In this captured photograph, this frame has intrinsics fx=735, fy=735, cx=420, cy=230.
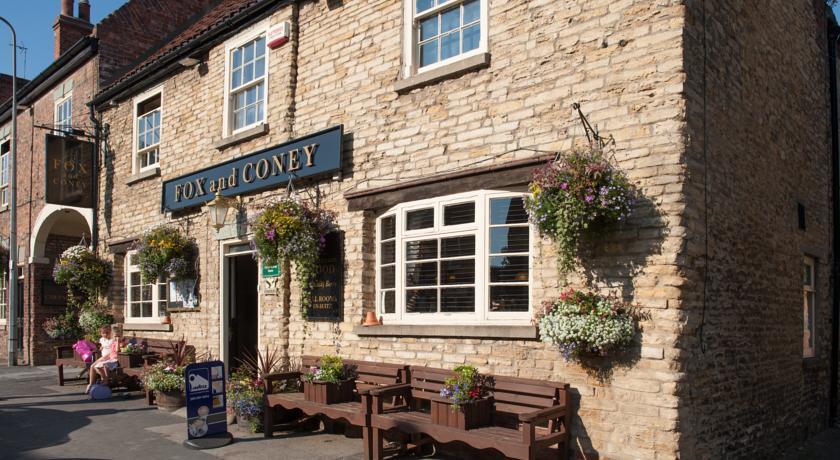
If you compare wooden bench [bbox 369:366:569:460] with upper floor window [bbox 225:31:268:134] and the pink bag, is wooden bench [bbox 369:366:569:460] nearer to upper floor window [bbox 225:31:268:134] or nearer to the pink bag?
upper floor window [bbox 225:31:268:134]

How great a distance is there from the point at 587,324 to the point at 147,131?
423 inches

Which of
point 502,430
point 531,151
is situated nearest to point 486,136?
point 531,151

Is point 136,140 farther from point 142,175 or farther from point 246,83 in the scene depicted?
point 246,83

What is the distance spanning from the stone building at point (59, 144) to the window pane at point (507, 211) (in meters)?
11.1

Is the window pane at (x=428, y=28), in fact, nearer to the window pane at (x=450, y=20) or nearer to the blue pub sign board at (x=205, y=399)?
the window pane at (x=450, y=20)

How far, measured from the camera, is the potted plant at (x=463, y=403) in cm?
674

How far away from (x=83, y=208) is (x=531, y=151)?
12036mm

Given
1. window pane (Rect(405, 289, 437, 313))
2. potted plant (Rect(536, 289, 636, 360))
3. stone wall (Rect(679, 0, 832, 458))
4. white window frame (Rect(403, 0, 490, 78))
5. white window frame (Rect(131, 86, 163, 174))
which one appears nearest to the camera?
potted plant (Rect(536, 289, 636, 360))

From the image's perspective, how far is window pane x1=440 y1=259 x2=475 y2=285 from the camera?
26.3ft

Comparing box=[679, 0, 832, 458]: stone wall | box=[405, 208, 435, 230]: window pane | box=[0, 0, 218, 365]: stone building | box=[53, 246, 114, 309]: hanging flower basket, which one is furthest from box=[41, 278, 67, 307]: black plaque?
box=[679, 0, 832, 458]: stone wall

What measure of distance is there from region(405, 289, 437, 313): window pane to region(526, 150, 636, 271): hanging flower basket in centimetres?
201

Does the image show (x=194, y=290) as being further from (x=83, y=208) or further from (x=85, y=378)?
(x=83, y=208)

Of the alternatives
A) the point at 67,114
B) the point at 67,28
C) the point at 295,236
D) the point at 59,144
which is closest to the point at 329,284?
the point at 295,236

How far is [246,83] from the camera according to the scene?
455 inches
